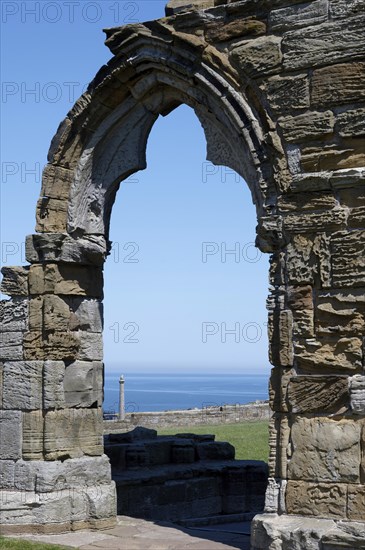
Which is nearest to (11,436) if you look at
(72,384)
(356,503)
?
(72,384)

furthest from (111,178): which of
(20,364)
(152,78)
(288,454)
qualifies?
(288,454)

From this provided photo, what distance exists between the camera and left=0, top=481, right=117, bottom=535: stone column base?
10328 mm

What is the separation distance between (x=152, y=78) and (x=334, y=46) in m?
2.19

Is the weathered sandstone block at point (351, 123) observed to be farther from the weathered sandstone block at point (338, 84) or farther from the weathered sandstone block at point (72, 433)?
the weathered sandstone block at point (72, 433)

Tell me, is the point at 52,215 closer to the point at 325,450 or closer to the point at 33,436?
the point at 33,436

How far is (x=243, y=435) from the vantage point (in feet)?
68.5

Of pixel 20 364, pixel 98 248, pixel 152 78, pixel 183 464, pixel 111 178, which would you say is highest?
pixel 152 78

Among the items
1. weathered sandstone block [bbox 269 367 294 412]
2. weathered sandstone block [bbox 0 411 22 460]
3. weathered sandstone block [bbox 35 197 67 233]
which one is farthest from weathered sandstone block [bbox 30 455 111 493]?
weathered sandstone block [bbox 269 367 294 412]

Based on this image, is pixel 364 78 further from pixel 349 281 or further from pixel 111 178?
pixel 111 178

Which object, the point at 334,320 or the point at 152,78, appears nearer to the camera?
the point at 334,320

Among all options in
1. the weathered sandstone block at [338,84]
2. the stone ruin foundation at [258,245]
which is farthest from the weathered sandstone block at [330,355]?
the weathered sandstone block at [338,84]

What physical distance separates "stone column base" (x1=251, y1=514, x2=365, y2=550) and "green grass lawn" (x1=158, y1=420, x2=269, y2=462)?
8091mm

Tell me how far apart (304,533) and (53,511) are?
3069 mm

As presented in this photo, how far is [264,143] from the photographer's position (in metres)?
8.98
